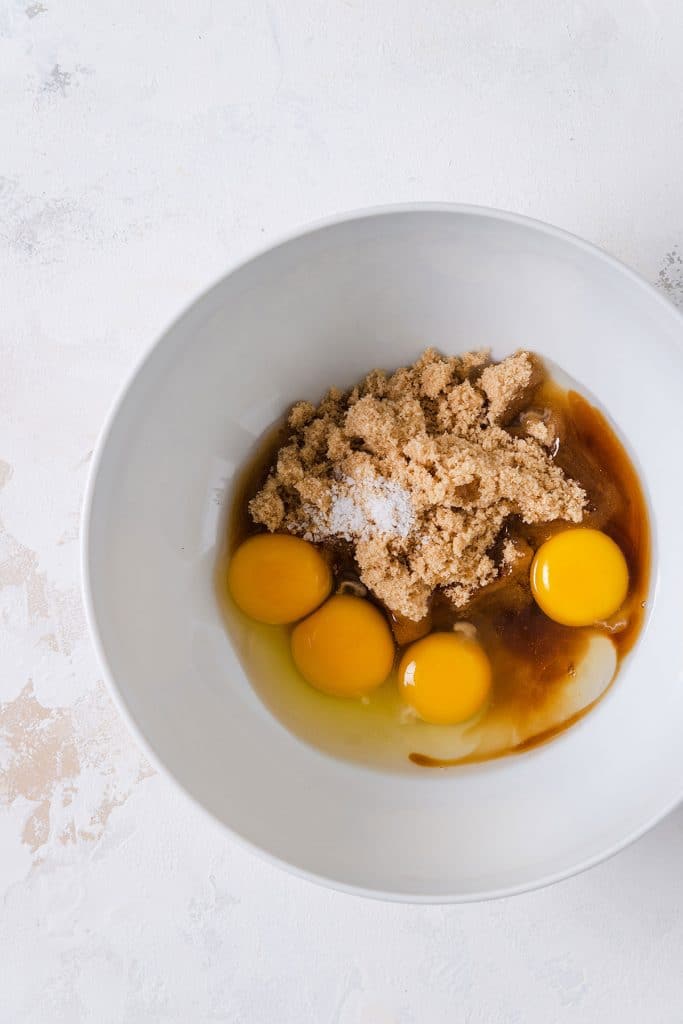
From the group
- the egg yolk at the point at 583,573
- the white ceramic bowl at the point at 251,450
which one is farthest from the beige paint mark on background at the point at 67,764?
the egg yolk at the point at 583,573

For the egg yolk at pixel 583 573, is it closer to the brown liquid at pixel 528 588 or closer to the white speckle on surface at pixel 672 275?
the brown liquid at pixel 528 588

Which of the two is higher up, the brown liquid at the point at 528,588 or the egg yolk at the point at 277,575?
the brown liquid at the point at 528,588

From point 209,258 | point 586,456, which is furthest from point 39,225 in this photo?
point 586,456

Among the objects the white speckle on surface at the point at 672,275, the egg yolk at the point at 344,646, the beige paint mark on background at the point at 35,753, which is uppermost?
the white speckle on surface at the point at 672,275

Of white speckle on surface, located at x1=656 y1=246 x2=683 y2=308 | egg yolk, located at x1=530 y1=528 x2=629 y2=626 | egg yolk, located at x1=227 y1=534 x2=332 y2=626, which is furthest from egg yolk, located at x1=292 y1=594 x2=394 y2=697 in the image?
white speckle on surface, located at x1=656 y1=246 x2=683 y2=308

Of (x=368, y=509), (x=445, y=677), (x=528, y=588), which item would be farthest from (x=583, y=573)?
(x=368, y=509)

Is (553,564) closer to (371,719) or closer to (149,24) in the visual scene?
(371,719)
